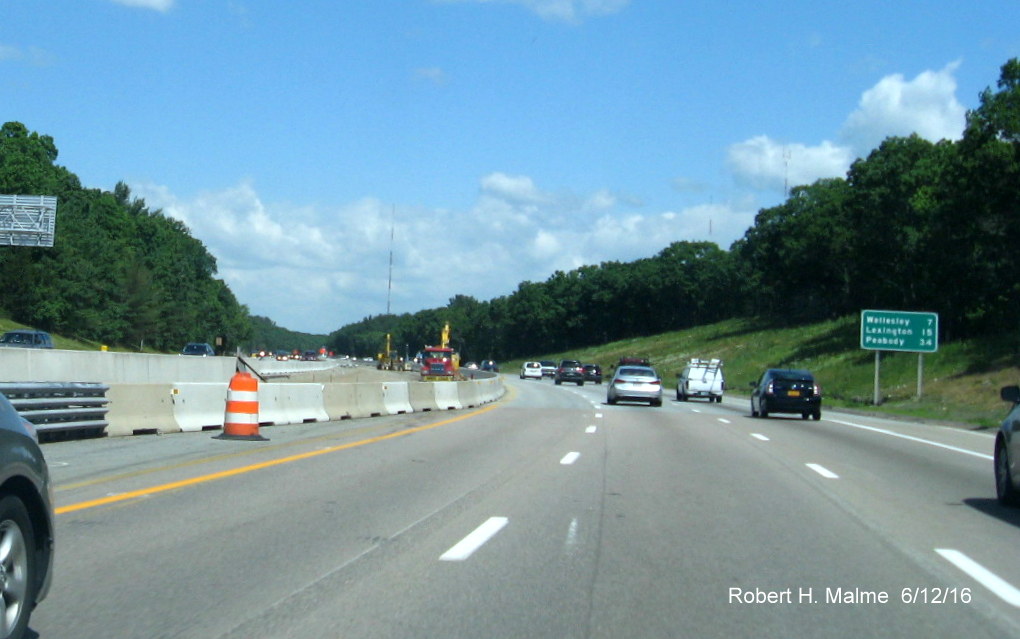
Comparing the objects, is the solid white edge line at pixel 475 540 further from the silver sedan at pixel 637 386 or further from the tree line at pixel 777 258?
the tree line at pixel 777 258

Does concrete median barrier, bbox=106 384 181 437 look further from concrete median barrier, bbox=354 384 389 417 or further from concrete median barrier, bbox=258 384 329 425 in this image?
concrete median barrier, bbox=354 384 389 417

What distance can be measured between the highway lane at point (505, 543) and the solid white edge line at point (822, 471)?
15 centimetres

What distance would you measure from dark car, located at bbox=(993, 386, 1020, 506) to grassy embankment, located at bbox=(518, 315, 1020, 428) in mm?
18908

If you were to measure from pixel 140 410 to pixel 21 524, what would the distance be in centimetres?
1453

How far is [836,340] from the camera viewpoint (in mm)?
90938

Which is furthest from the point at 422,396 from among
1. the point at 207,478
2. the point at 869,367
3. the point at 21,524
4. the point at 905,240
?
the point at 905,240

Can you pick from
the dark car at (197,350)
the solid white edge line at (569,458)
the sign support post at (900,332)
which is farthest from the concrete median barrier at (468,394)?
the dark car at (197,350)

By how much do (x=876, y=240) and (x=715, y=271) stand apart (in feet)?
276

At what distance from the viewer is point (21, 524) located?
18.3ft

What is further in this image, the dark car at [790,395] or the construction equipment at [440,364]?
the construction equipment at [440,364]

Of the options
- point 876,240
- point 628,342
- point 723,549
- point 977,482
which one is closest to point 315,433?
point 977,482

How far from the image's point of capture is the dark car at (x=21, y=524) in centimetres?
539

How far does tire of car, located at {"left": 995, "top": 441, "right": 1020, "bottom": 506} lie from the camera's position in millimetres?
12000

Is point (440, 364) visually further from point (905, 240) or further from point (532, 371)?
point (905, 240)
